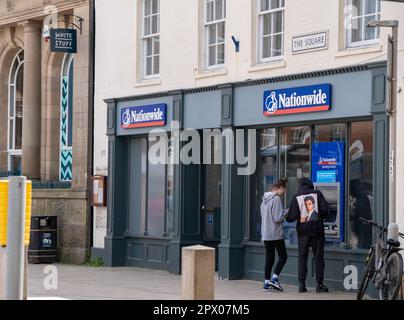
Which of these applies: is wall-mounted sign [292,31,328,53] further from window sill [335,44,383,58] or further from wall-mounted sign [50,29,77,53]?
wall-mounted sign [50,29,77,53]

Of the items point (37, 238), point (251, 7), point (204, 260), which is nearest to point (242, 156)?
point (251, 7)

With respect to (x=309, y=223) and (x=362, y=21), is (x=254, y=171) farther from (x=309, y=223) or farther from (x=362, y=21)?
(x=362, y=21)

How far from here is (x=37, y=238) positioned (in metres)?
23.5

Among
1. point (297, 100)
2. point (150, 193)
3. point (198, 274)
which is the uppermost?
point (297, 100)

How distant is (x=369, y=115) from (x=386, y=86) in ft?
2.36

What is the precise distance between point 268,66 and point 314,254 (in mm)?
3707

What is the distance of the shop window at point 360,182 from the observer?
648 inches

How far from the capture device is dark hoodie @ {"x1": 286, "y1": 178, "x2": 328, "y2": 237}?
54.2 ft

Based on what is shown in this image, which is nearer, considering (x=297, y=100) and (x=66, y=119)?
(x=297, y=100)

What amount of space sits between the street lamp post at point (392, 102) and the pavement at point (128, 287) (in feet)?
5.87

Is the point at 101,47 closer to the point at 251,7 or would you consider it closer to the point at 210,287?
the point at 251,7

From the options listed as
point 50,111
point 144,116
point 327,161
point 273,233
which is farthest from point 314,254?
point 50,111

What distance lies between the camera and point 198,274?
366 inches

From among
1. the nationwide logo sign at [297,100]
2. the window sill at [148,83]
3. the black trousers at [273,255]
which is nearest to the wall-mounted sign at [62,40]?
the window sill at [148,83]
